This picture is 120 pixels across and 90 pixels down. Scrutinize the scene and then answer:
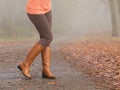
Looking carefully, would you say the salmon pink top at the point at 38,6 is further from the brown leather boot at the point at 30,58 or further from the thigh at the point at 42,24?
the brown leather boot at the point at 30,58

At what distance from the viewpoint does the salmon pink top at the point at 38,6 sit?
23.5 ft

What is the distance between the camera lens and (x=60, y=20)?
177 ft

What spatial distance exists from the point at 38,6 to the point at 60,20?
153 feet

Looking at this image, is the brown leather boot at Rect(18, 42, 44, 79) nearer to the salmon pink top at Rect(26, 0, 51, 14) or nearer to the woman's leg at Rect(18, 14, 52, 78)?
the woman's leg at Rect(18, 14, 52, 78)

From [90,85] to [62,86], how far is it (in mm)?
448

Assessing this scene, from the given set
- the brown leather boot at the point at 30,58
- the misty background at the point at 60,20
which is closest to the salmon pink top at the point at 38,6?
the brown leather boot at the point at 30,58

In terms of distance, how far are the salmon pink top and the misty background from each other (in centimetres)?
2532

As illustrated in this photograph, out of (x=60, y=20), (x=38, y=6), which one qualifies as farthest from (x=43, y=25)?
(x=60, y=20)

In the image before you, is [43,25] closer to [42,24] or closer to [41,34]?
[42,24]

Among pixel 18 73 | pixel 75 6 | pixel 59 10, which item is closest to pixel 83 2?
pixel 75 6

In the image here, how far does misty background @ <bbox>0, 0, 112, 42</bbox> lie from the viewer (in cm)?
4309

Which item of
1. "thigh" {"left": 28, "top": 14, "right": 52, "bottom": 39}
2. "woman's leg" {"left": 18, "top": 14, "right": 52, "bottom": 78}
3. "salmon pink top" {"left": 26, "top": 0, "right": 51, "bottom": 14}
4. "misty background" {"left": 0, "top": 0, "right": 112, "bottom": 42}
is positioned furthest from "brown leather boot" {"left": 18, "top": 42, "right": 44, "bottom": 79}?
"misty background" {"left": 0, "top": 0, "right": 112, "bottom": 42}

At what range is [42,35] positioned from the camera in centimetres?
729

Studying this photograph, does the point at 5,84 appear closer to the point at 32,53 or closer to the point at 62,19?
the point at 32,53
